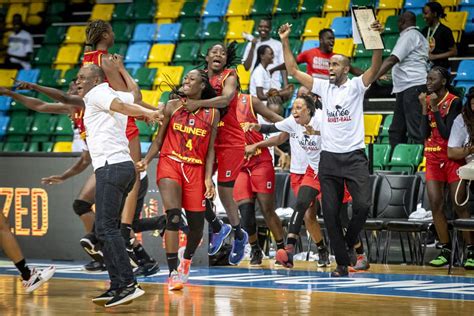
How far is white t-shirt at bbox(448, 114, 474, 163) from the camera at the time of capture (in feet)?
39.7

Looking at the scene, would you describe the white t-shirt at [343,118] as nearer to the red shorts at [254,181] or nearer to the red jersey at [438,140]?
the red shorts at [254,181]

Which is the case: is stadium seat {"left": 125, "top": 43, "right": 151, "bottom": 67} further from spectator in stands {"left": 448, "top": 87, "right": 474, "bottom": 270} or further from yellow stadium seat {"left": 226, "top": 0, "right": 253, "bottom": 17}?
spectator in stands {"left": 448, "top": 87, "right": 474, "bottom": 270}

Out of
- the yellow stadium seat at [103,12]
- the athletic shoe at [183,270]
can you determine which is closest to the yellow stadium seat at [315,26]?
the yellow stadium seat at [103,12]

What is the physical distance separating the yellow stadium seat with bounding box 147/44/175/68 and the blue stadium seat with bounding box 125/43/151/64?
7.5 inches

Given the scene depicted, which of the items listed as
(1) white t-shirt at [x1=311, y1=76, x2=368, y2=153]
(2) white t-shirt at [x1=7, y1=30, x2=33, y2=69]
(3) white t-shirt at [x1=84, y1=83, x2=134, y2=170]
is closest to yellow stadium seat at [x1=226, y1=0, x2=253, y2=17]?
(2) white t-shirt at [x1=7, y1=30, x2=33, y2=69]

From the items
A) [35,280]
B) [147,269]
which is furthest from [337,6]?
[35,280]

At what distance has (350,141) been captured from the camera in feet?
35.7

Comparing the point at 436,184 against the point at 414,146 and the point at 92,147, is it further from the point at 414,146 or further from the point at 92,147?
the point at 92,147

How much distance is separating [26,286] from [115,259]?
58.0 inches

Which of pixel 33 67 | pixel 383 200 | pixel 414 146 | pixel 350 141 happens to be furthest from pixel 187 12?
pixel 350 141

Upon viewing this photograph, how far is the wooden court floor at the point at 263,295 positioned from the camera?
8.17 meters

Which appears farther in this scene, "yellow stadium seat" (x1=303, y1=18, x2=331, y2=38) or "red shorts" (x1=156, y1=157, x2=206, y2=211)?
"yellow stadium seat" (x1=303, y1=18, x2=331, y2=38)

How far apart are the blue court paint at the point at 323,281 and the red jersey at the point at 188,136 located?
1281 millimetres

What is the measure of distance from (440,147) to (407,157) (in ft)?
9.01
